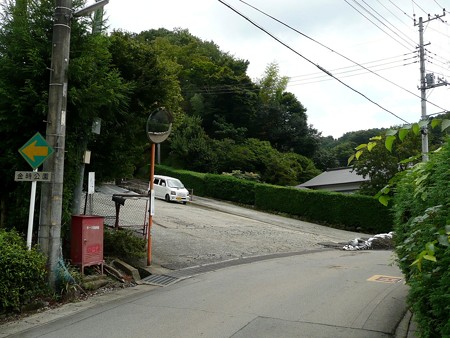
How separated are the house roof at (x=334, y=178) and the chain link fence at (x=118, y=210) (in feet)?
82.5

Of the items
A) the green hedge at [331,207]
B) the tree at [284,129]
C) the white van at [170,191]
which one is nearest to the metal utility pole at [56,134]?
the white van at [170,191]

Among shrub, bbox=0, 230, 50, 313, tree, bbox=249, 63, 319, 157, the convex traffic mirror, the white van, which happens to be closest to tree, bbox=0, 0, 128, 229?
shrub, bbox=0, 230, 50, 313

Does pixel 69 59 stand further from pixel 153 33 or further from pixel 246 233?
pixel 153 33

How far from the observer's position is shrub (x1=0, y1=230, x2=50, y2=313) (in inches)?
258

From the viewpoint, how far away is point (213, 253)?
13297 mm

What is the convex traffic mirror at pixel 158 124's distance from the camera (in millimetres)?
10695

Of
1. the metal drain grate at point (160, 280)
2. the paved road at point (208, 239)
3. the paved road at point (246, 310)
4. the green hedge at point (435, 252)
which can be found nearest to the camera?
the green hedge at point (435, 252)

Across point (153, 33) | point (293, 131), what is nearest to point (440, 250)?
point (293, 131)

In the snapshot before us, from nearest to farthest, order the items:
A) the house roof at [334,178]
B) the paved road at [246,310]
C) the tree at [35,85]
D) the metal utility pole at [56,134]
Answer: the paved road at [246,310], the metal utility pole at [56,134], the tree at [35,85], the house roof at [334,178]

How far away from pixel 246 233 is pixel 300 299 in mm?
11049

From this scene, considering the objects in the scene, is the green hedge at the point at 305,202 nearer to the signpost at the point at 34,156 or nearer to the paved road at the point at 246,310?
the paved road at the point at 246,310

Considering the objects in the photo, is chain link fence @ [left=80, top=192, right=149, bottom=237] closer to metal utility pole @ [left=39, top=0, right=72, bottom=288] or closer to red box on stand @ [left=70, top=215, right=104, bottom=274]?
red box on stand @ [left=70, top=215, right=104, bottom=274]

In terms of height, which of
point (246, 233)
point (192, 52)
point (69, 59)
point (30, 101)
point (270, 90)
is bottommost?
point (246, 233)

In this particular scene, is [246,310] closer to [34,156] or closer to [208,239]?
[34,156]
